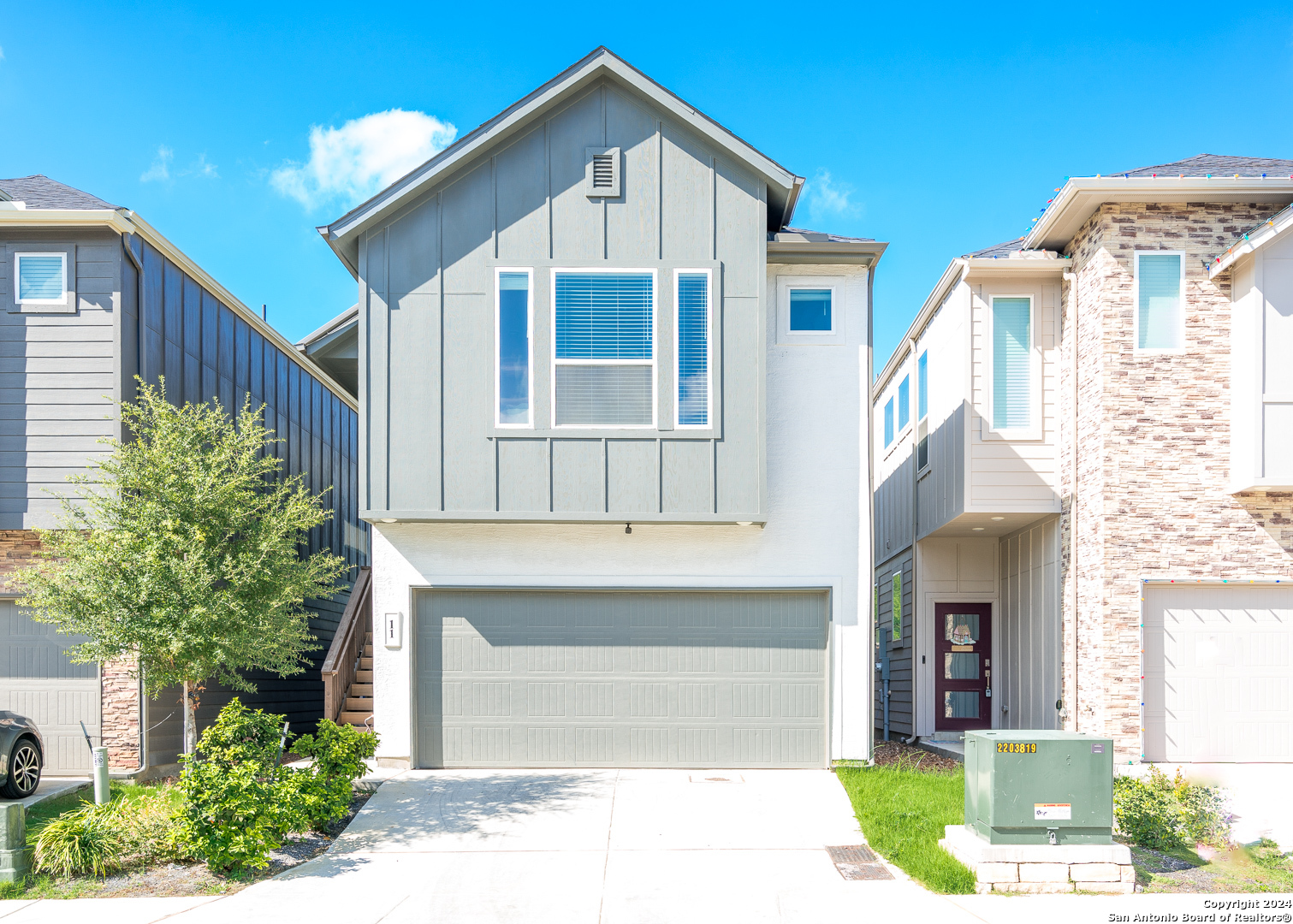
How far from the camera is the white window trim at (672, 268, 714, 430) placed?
10594 mm

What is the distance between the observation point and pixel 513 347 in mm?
10711

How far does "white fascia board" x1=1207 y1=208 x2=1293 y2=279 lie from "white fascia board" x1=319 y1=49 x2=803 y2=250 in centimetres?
509

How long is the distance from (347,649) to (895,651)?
357 inches

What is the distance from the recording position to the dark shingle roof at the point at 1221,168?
11.4 metres

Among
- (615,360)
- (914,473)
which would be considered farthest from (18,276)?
(914,473)

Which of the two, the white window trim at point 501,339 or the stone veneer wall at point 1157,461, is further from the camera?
the stone veneer wall at point 1157,461

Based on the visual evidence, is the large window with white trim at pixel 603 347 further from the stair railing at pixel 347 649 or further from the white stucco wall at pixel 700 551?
the stair railing at pixel 347 649

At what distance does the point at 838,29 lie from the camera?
14.6 meters

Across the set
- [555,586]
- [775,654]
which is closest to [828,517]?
[775,654]

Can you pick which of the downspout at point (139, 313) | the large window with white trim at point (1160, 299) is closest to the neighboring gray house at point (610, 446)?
the downspout at point (139, 313)

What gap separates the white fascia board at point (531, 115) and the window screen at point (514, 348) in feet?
4.85

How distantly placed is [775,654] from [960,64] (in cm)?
1043

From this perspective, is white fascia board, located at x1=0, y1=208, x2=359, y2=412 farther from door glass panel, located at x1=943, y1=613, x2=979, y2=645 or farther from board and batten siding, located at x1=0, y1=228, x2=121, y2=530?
door glass panel, located at x1=943, y1=613, x2=979, y2=645

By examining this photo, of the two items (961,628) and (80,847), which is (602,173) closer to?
(80,847)
